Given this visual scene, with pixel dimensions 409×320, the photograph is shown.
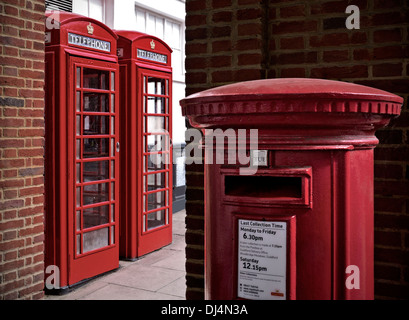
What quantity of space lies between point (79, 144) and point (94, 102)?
0.66 meters

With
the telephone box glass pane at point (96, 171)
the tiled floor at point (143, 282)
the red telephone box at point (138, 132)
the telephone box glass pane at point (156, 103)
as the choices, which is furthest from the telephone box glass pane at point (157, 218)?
the telephone box glass pane at point (156, 103)

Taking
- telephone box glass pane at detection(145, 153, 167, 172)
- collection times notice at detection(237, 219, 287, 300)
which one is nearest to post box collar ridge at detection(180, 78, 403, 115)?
collection times notice at detection(237, 219, 287, 300)

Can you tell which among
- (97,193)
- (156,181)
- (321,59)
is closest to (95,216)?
(97,193)

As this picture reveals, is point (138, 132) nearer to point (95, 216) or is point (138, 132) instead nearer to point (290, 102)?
point (95, 216)

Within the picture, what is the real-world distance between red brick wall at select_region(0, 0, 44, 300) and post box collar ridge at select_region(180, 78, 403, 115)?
274cm

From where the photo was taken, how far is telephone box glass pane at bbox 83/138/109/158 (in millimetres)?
5055

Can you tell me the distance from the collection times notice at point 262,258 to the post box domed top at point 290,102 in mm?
367

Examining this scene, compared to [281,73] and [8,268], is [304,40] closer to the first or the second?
[281,73]

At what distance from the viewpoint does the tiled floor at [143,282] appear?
4336 millimetres

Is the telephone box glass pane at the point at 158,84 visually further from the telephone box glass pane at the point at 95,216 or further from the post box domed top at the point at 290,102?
the post box domed top at the point at 290,102

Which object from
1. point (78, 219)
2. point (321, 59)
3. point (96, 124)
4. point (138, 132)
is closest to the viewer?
point (321, 59)

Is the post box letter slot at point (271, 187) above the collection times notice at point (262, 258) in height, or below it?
above

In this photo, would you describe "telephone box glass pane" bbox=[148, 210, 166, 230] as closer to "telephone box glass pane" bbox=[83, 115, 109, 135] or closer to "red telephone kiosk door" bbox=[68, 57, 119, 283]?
"red telephone kiosk door" bbox=[68, 57, 119, 283]

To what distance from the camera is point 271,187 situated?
5.17 ft
